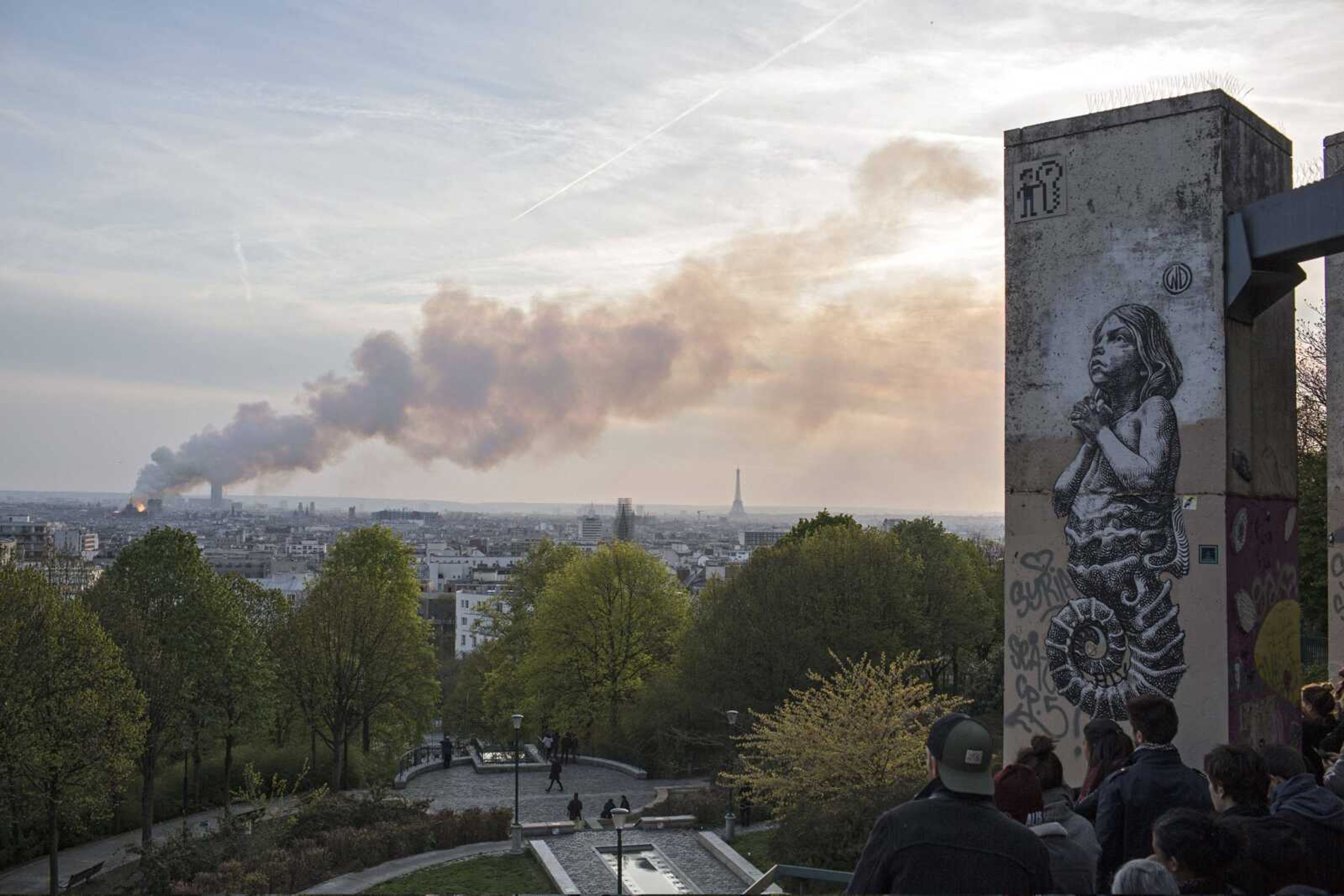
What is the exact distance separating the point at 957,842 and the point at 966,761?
0.28 m

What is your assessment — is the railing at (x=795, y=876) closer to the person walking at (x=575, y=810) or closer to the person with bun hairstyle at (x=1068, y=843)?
the person with bun hairstyle at (x=1068, y=843)

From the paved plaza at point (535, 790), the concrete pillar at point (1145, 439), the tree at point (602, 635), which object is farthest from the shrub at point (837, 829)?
the tree at point (602, 635)

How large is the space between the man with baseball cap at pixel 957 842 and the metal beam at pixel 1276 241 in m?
7.67

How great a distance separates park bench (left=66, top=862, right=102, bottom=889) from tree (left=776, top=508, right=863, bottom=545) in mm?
26252

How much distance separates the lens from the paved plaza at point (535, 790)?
110 feet

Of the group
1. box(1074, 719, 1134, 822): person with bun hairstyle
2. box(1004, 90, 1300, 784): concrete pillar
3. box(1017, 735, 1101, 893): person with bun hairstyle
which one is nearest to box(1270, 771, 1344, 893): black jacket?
box(1017, 735, 1101, 893): person with bun hairstyle

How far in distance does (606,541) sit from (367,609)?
11.9 m

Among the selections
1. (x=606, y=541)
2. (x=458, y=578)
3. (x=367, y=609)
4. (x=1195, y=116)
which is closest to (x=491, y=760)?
(x=367, y=609)

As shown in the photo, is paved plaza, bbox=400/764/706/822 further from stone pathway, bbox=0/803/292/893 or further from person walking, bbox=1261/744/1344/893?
person walking, bbox=1261/744/1344/893

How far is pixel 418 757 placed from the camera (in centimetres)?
4828

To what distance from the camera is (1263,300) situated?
10570mm

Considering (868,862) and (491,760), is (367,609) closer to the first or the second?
(491,760)

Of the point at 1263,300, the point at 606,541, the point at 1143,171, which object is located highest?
the point at 1143,171

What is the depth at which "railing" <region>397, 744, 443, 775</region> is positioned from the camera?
44375 millimetres
